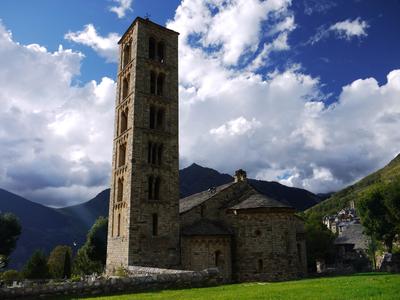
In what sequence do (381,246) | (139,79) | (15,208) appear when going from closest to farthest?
(139,79) → (381,246) → (15,208)

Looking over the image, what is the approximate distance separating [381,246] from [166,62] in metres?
53.1

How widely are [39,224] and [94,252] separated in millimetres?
90019

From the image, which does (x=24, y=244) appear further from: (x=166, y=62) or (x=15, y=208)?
(x=166, y=62)

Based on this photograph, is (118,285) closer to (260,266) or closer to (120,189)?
(260,266)

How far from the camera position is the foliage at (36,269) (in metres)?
48.6

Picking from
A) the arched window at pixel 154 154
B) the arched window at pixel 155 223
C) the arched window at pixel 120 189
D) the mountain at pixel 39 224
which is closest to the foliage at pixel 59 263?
the arched window at pixel 120 189

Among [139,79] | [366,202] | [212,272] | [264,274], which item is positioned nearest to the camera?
[212,272]

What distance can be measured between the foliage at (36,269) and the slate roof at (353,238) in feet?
208

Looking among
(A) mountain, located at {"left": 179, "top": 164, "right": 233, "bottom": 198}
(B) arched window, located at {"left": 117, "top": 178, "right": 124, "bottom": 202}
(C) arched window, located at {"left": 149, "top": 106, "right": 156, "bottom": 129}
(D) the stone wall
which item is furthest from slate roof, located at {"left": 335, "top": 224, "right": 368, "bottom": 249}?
(A) mountain, located at {"left": 179, "top": 164, "right": 233, "bottom": 198}

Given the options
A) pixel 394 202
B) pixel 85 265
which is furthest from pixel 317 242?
pixel 85 265

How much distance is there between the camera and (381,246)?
6406 centimetres

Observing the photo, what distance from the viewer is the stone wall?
1625 centimetres

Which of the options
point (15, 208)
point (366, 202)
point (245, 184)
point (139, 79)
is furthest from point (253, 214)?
point (15, 208)

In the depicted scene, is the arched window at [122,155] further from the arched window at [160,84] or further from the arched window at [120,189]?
the arched window at [160,84]
